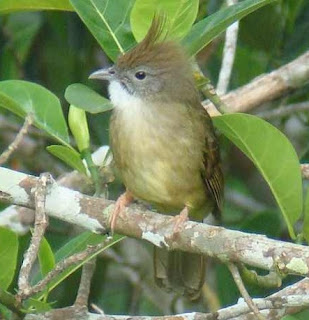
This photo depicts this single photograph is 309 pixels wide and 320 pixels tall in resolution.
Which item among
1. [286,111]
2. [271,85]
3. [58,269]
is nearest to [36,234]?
[58,269]

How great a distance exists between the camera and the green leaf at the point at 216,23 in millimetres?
3962

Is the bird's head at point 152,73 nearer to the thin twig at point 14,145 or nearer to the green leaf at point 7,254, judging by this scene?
the thin twig at point 14,145

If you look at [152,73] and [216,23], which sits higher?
[216,23]

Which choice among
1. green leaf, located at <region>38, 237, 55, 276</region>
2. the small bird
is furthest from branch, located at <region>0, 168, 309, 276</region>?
the small bird

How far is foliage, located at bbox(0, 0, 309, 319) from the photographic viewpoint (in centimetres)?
382

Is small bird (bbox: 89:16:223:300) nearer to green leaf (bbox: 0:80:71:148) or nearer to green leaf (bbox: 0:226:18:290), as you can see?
green leaf (bbox: 0:80:71:148)

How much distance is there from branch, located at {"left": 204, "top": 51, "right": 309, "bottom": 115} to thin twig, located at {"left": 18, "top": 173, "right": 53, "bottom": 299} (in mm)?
1608

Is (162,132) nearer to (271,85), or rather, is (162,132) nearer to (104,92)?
(271,85)

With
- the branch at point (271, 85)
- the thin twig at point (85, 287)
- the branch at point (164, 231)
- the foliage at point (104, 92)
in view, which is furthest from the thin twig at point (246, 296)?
the branch at point (271, 85)

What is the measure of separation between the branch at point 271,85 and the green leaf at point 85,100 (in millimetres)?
1259

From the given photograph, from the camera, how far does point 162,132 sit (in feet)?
14.5

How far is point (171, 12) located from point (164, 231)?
3.07ft

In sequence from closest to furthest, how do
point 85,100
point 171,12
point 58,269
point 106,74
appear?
1. point 58,269
2. point 85,100
3. point 171,12
4. point 106,74

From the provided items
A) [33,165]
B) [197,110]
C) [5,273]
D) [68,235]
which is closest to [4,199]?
[5,273]
